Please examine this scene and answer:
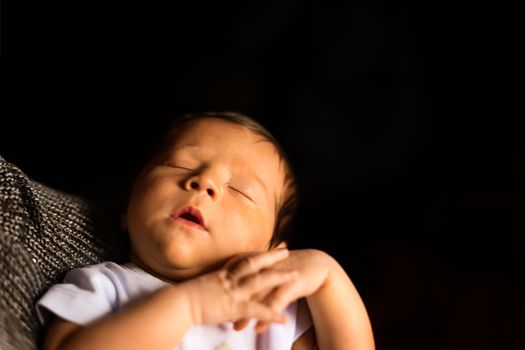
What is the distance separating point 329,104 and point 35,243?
32.8 inches

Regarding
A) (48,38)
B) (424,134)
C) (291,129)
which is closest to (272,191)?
(291,129)

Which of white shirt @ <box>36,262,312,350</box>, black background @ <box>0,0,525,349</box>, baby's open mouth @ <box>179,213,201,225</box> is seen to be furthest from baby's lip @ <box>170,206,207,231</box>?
black background @ <box>0,0,525,349</box>

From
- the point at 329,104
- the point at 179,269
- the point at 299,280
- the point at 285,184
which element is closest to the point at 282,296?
the point at 299,280

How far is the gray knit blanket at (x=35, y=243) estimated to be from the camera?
0.75m

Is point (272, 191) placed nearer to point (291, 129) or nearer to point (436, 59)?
point (291, 129)

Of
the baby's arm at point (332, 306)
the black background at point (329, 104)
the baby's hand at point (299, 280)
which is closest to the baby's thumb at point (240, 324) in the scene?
the baby's hand at point (299, 280)

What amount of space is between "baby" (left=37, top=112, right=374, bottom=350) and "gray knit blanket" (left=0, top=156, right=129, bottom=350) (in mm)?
32

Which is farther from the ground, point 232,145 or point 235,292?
point 232,145

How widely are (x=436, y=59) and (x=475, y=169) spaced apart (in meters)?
0.30

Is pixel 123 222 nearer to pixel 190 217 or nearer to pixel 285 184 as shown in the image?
pixel 190 217

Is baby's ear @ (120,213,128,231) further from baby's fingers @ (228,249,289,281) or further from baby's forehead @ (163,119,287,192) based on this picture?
baby's fingers @ (228,249,289,281)

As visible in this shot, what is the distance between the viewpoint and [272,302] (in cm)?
80

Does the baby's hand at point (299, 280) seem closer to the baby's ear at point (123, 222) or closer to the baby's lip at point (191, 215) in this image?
the baby's lip at point (191, 215)

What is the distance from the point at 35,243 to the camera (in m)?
0.87
